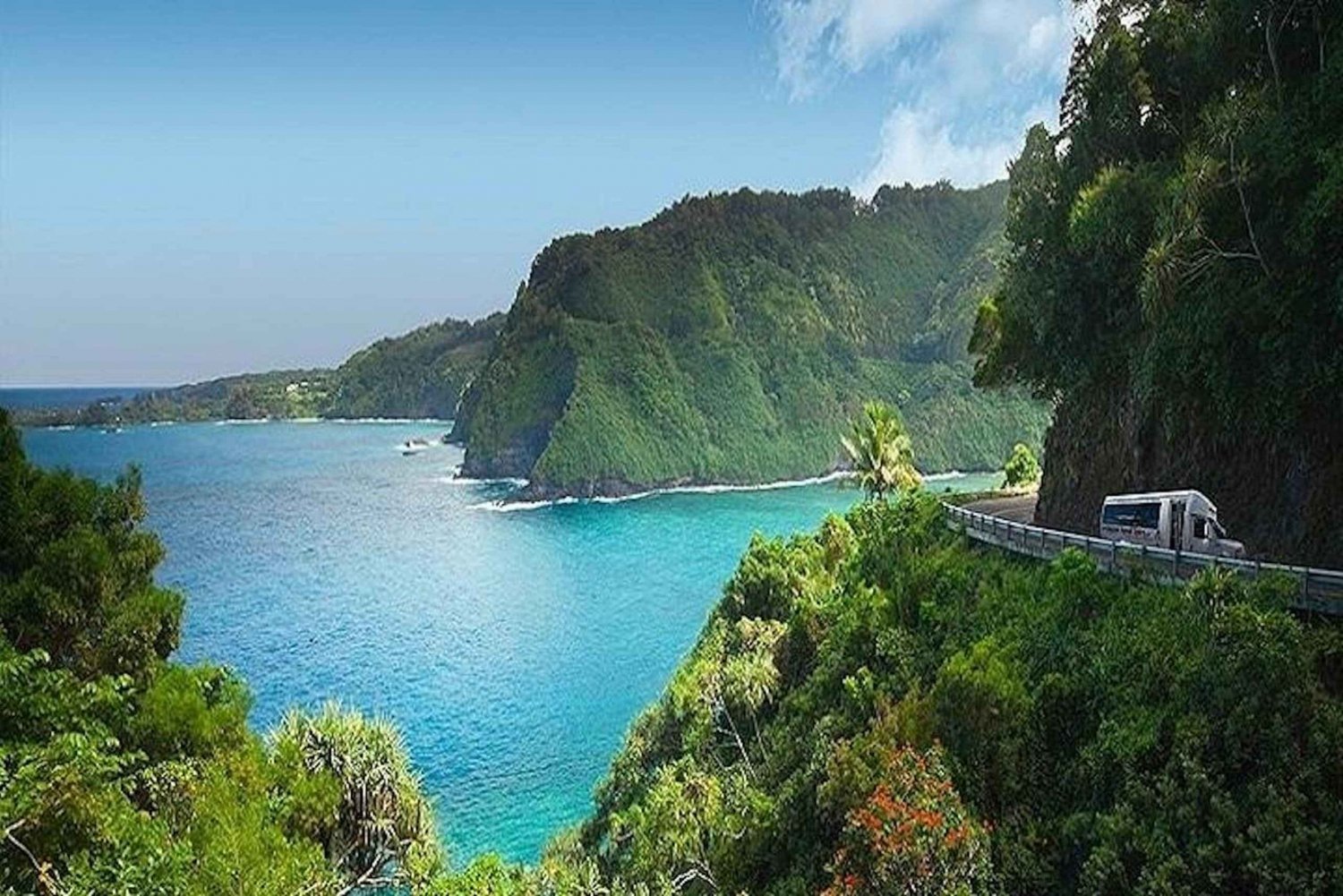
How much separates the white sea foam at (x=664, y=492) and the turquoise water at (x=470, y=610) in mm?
2887

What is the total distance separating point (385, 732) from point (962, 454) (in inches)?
6461

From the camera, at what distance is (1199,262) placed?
747 inches

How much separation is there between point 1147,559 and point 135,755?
17643 mm

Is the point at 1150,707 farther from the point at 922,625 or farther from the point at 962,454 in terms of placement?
the point at 962,454

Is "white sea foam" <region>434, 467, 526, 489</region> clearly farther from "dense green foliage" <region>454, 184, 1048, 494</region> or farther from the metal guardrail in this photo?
the metal guardrail

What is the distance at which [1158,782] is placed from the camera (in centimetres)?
1470

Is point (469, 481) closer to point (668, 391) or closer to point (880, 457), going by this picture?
point (668, 391)

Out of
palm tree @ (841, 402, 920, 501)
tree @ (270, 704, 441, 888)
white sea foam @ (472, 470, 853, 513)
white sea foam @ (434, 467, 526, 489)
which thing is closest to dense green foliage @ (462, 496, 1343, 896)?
tree @ (270, 704, 441, 888)

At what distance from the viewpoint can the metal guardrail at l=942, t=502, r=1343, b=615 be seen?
15.7m

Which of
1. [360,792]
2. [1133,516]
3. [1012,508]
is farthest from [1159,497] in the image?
[360,792]

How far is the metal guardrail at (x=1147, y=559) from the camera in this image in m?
15.7

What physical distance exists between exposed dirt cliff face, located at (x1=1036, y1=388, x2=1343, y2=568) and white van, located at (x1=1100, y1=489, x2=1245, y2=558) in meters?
0.81

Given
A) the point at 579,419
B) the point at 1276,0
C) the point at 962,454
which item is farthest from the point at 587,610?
the point at 962,454

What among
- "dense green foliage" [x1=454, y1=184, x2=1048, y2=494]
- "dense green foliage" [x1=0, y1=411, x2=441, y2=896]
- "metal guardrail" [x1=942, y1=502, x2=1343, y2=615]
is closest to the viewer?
"dense green foliage" [x1=0, y1=411, x2=441, y2=896]
